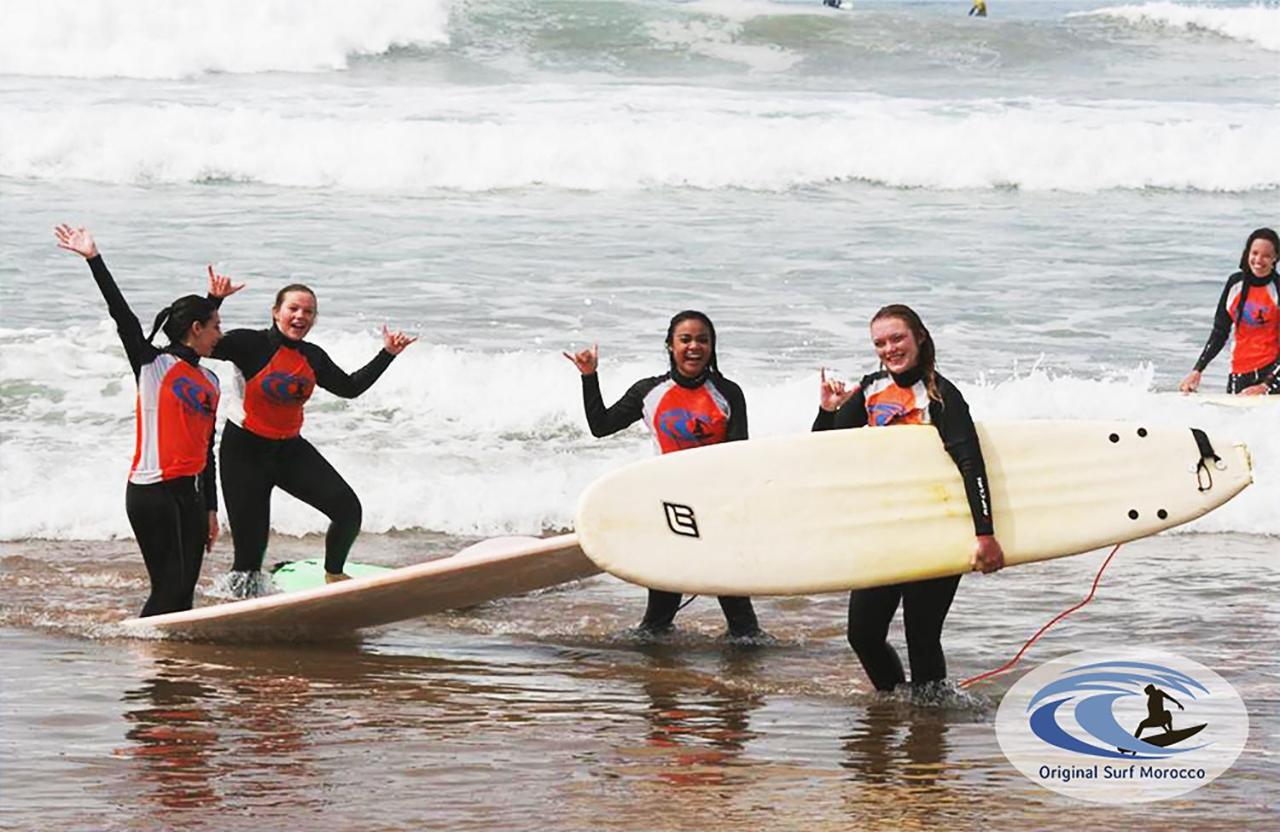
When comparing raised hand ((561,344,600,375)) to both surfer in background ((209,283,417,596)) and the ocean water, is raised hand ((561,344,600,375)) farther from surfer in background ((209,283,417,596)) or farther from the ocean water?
the ocean water

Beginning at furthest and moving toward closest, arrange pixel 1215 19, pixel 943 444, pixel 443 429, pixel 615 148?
pixel 1215 19
pixel 615 148
pixel 443 429
pixel 943 444

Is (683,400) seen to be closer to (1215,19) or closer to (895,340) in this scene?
(895,340)

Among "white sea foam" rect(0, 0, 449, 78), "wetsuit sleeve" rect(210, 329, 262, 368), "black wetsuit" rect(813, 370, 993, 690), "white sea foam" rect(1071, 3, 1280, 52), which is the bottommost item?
"black wetsuit" rect(813, 370, 993, 690)

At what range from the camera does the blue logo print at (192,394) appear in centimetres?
652

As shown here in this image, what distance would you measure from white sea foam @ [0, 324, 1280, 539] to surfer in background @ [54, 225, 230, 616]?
3.06 meters

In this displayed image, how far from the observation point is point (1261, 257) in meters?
10.3

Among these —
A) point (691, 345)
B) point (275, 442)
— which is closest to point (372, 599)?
point (275, 442)

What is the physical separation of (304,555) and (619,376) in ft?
12.8

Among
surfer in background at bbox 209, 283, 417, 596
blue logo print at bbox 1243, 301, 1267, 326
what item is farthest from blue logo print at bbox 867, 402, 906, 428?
blue logo print at bbox 1243, 301, 1267, 326

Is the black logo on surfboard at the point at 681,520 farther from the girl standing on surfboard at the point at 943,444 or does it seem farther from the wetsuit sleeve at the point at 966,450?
the wetsuit sleeve at the point at 966,450

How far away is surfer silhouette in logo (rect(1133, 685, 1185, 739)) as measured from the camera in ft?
17.9

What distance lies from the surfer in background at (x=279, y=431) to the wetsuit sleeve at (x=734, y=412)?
144cm

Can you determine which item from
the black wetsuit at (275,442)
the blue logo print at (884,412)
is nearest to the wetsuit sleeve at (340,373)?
the black wetsuit at (275,442)

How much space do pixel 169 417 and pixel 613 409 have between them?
1.67 m
